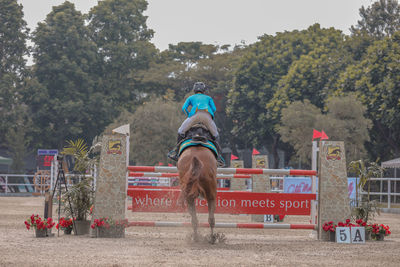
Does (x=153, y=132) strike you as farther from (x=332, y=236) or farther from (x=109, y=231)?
(x=332, y=236)

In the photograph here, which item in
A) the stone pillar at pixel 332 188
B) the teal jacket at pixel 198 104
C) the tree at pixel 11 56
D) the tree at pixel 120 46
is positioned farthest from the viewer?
the tree at pixel 120 46

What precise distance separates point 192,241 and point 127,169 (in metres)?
2.19

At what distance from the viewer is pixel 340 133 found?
37156mm

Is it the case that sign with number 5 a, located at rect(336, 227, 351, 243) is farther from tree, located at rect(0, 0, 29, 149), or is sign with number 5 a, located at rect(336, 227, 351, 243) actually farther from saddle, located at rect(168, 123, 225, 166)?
tree, located at rect(0, 0, 29, 149)

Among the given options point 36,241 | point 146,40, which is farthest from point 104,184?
point 146,40

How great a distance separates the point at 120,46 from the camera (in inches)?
2186

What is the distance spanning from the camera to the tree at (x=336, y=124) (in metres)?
36.9

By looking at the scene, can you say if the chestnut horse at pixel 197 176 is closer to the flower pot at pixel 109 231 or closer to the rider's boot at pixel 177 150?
the rider's boot at pixel 177 150

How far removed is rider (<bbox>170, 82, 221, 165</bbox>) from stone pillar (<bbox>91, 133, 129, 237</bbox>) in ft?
4.43

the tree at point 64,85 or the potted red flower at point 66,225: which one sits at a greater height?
the tree at point 64,85

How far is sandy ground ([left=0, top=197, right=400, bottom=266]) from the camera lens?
347 inches

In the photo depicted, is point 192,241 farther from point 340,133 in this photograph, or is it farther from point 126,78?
point 126,78

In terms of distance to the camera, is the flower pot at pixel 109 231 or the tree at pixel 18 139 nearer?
the flower pot at pixel 109 231

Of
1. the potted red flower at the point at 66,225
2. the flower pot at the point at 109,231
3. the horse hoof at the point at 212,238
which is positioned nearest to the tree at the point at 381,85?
the potted red flower at the point at 66,225
